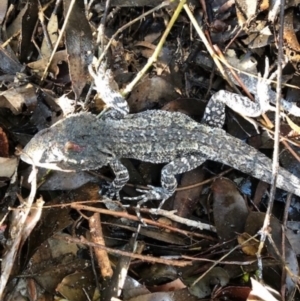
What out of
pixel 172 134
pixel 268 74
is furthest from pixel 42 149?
pixel 268 74

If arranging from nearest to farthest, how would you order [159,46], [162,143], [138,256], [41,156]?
[138,256] → [41,156] → [159,46] → [162,143]

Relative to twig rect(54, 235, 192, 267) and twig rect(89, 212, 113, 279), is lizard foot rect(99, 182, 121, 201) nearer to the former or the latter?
twig rect(89, 212, 113, 279)

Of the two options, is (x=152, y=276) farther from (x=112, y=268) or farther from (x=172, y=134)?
(x=172, y=134)

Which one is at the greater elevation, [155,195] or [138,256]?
[155,195]

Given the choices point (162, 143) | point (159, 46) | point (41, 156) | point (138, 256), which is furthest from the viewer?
point (162, 143)

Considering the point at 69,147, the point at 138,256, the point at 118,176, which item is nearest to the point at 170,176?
the point at 118,176

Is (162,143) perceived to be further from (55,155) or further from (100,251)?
(100,251)

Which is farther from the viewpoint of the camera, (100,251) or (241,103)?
(241,103)

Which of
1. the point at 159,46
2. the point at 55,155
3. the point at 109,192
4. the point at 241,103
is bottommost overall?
the point at 109,192

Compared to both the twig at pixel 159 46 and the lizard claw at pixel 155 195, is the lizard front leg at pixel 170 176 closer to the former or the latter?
the lizard claw at pixel 155 195
